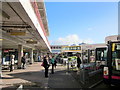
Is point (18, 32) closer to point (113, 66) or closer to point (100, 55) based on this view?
point (113, 66)

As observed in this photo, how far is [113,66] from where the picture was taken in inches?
279

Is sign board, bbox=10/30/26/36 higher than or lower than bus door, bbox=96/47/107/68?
higher

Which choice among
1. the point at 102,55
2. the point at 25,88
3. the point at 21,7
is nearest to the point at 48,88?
the point at 25,88

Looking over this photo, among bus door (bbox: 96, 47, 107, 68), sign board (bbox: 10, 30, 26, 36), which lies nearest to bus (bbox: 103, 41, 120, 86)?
bus door (bbox: 96, 47, 107, 68)

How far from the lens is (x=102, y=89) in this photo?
782 centimetres

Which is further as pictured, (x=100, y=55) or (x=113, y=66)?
(x=100, y=55)

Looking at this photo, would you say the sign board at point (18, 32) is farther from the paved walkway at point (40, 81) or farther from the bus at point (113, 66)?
Result: the bus at point (113, 66)

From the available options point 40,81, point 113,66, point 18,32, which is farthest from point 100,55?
point 18,32

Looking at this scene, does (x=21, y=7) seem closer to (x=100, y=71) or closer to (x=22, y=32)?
(x=22, y=32)

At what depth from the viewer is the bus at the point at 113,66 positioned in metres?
6.87

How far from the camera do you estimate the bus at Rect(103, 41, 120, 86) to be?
687 cm

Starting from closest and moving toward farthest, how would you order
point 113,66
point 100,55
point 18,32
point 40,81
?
point 113,66
point 40,81
point 18,32
point 100,55

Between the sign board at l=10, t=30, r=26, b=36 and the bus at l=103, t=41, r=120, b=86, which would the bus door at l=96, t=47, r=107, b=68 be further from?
the sign board at l=10, t=30, r=26, b=36

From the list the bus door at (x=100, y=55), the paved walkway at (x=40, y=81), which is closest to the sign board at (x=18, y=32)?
the paved walkway at (x=40, y=81)
